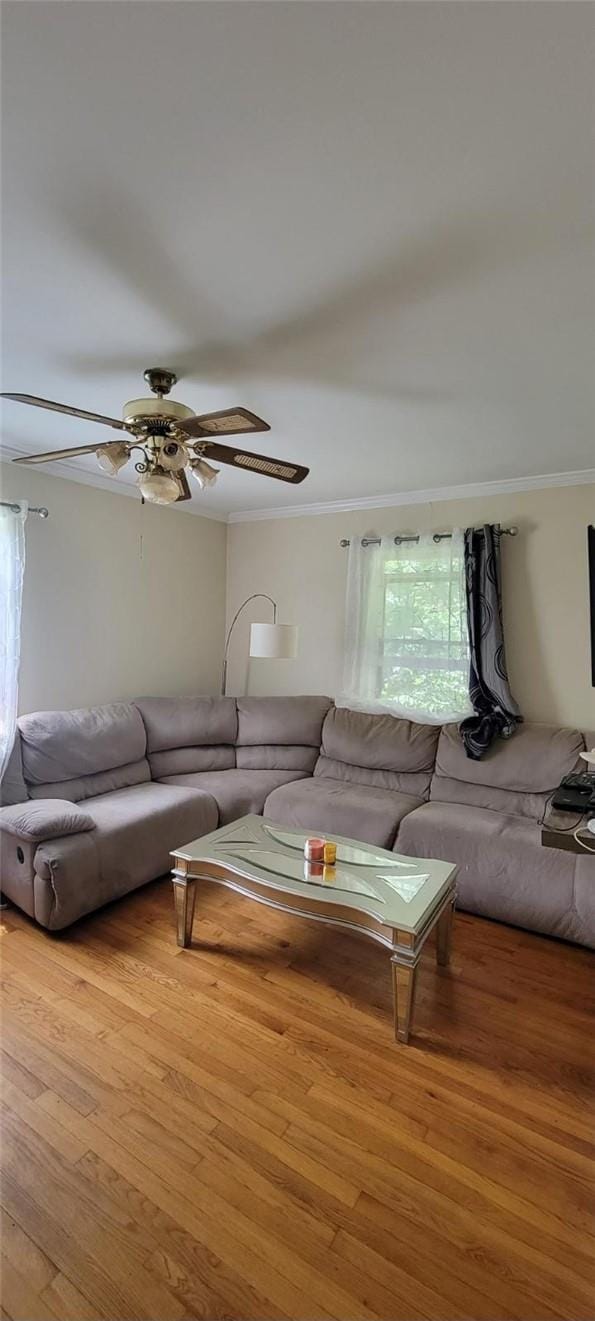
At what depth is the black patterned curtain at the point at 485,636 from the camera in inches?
131

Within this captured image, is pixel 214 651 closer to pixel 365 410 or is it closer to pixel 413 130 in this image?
pixel 365 410

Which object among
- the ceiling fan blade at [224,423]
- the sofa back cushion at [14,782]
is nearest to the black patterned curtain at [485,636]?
the ceiling fan blade at [224,423]

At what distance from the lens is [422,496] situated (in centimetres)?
375

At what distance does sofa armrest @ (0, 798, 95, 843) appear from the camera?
96.1 inches

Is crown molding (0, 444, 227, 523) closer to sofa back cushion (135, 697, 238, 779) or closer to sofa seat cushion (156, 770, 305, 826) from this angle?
sofa back cushion (135, 697, 238, 779)

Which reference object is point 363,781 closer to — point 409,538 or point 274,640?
point 274,640

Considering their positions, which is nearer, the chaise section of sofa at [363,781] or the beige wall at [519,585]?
the chaise section of sofa at [363,781]

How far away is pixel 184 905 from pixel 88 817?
2.23 feet

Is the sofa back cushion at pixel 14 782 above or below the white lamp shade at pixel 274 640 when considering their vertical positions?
below

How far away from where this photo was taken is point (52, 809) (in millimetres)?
2594

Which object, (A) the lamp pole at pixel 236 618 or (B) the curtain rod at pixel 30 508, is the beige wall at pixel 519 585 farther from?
(B) the curtain rod at pixel 30 508

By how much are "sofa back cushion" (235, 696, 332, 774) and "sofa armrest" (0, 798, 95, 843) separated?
5.14 feet

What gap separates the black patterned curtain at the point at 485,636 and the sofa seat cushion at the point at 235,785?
53.5 inches

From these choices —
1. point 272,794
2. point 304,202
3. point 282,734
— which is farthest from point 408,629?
point 304,202
